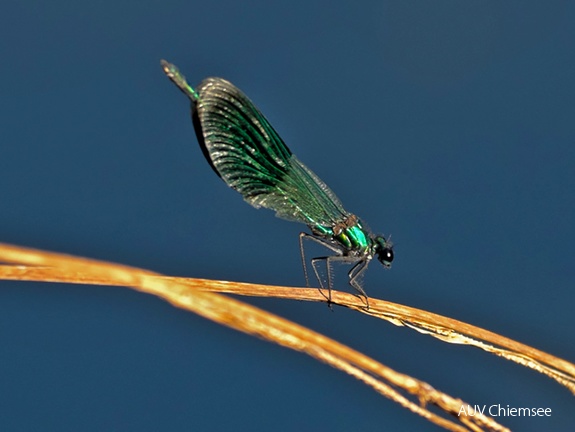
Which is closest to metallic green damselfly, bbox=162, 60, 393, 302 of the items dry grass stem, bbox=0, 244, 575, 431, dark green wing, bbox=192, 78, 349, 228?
dark green wing, bbox=192, 78, 349, 228

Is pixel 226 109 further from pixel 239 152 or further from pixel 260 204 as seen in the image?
pixel 260 204

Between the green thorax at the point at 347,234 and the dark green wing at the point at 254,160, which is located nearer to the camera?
the dark green wing at the point at 254,160

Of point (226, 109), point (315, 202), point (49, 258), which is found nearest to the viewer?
point (49, 258)

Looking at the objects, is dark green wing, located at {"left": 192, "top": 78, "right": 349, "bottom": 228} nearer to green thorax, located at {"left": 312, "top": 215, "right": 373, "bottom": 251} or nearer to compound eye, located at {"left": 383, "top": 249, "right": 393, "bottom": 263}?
green thorax, located at {"left": 312, "top": 215, "right": 373, "bottom": 251}

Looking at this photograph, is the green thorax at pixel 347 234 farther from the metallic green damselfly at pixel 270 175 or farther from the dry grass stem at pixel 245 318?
the dry grass stem at pixel 245 318

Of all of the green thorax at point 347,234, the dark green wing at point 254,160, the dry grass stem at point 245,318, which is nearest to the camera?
the dry grass stem at point 245,318

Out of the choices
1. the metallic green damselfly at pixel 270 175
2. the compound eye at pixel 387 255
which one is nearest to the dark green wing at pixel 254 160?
the metallic green damselfly at pixel 270 175

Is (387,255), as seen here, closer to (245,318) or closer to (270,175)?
(270,175)

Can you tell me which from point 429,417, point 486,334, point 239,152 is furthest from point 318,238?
point 429,417
